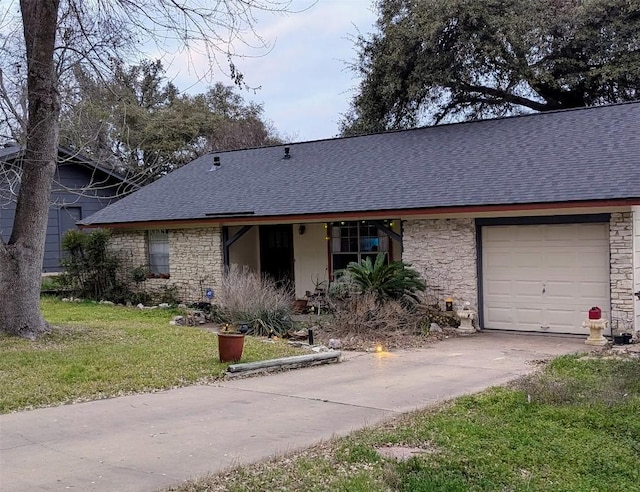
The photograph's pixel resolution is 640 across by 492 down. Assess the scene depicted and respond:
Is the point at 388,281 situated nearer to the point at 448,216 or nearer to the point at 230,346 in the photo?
the point at 448,216

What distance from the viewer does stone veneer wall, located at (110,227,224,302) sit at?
16.7 meters

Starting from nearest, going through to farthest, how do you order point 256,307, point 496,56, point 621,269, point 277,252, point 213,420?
point 213,420 < point 621,269 < point 256,307 < point 277,252 < point 496,56

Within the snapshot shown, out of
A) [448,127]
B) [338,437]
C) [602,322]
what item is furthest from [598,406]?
[448,127]

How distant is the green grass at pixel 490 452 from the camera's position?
185 inches

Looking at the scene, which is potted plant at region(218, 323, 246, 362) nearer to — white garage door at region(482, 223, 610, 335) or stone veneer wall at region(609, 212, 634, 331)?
white garage door at region(482, 223, 610, 335)

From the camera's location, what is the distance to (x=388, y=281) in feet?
41.8

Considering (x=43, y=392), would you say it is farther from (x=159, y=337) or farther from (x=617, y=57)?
(x=617, y=57)

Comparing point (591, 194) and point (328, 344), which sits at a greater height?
point (591, 194)

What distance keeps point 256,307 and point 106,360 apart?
12.8ft

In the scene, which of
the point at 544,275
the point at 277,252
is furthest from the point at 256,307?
the point at 277,252

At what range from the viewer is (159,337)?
11.5 metres

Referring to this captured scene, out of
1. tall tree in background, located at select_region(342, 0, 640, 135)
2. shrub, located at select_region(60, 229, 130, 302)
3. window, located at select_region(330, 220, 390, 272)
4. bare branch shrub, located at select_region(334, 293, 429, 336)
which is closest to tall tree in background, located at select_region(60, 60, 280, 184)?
shrub, located at select_region(60, 229, 130, 302)

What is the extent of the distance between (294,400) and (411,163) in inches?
364

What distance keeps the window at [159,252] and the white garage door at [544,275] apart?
8722 mm
